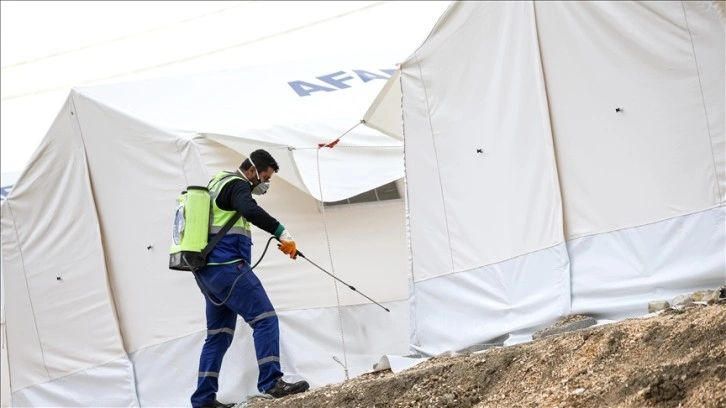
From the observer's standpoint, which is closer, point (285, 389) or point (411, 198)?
point (285, 389)

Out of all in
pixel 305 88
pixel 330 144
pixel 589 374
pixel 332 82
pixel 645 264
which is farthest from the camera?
pixel 332 82

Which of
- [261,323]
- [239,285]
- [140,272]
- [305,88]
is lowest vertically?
[261,323]

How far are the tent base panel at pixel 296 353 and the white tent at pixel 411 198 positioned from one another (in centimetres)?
1

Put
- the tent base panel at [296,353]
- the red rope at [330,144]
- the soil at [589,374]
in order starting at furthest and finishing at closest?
the red rope at [330,144], the tent base panel at [296,353], the soil at [589,374]

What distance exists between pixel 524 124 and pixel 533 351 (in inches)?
77.2

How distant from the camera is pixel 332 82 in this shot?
10.2m

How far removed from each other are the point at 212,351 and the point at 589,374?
2968 millimetres

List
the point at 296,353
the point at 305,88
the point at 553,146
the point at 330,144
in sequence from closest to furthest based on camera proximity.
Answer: the point at 553,146 → the point at 296,353 → the point at 330,144 → the point at 305,88

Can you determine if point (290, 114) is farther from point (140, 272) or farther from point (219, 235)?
point (219, 235)

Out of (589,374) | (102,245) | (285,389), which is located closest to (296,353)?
(285,389)

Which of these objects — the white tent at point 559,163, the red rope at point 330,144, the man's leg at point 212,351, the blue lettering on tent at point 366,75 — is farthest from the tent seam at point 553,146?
the blue lettering on tent at point 366,75

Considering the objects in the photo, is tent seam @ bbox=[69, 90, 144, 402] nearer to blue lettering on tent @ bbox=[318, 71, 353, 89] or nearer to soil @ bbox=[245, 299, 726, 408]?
blue lettering on tent @ bbox=[318, 71, 353, 89]

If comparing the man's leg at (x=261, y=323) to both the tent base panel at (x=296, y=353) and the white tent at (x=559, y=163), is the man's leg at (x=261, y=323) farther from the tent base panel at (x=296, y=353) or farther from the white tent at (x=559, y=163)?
the white tent at (x=559, y=163)

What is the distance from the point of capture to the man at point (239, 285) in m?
7.38
